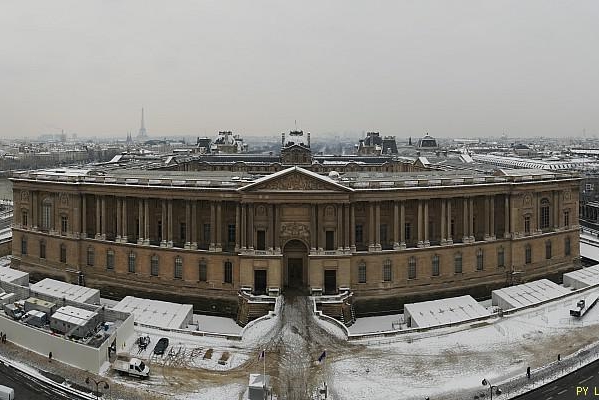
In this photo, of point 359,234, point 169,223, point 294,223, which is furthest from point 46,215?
point 359,234

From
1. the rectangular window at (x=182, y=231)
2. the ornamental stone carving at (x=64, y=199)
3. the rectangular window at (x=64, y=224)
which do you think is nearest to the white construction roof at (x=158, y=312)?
the rectangular window at (x=182, y=231)

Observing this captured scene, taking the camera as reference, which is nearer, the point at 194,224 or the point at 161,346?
the point at 161,346

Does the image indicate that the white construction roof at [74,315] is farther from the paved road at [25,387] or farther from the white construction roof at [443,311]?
the white construction roof at [443,311]

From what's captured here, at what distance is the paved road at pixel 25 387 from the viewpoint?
41125 millimetres

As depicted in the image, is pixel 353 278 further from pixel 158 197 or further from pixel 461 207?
pixel 158 197

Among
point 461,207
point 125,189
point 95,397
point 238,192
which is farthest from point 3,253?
point 461,207

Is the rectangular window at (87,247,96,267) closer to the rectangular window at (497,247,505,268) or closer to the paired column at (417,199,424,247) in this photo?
the paired column at (417,199,424,247)

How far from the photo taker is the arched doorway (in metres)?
62.4

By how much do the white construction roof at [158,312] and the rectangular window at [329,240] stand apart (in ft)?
53.1

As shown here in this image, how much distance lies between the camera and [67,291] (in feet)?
211

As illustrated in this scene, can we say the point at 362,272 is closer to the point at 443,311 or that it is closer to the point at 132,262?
the point at 443,311

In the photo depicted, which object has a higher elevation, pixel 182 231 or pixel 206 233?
pixel 182 231

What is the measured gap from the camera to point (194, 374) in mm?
44250

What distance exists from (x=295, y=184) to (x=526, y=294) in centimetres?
2887
